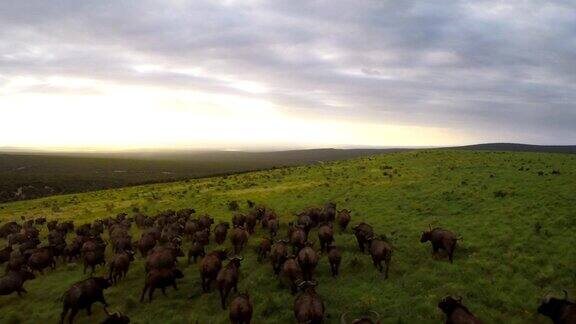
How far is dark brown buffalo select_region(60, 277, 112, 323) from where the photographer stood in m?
16.3

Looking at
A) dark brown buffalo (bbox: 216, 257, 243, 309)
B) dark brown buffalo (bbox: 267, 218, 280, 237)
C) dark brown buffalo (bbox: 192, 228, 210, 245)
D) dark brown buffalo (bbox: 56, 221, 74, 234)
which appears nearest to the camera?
dark brown buffalo (bbox: 216, 257, 243, 309)

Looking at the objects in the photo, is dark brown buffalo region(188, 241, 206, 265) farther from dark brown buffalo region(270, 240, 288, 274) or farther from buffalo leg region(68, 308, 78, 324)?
buffalo leg region(68, 308, 78, 324)

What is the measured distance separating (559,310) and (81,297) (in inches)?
609

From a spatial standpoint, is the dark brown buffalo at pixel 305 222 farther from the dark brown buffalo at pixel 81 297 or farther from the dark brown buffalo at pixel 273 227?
the dark brown buffalo at pixel 81 297

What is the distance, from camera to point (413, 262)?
20188mm

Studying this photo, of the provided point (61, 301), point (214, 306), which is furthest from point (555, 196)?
point (61, 301)

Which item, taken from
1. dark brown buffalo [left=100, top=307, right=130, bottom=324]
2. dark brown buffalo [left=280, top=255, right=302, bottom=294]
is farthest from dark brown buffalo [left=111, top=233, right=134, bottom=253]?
dark brown buffalo [left=280, top=255, right=302, bottom=294]

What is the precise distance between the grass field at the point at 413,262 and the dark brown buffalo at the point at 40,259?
537 mm

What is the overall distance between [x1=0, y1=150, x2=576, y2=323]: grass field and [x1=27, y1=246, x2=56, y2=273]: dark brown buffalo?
1.76ft

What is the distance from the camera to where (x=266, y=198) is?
42031 millimetres

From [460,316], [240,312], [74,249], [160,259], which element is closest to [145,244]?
[74,249]

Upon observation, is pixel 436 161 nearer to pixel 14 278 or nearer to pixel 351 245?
pixel 351 245

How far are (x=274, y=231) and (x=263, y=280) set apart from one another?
24.5ft

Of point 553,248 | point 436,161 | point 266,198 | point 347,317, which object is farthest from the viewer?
point 436,161
